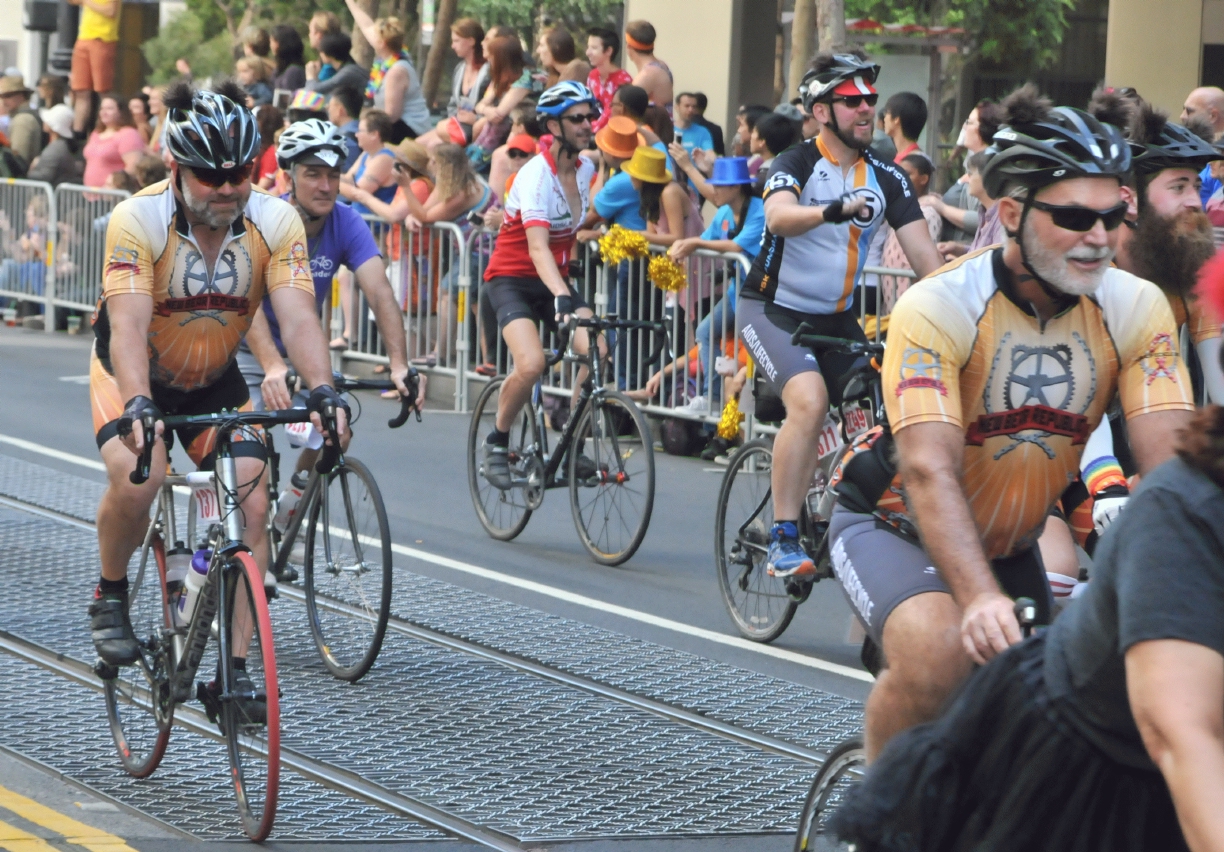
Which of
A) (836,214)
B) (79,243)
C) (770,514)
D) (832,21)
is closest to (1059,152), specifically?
(836,214)

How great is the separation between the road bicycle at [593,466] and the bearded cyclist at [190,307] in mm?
3264

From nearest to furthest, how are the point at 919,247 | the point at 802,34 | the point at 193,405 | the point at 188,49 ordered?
the point at 193,405 → the point at 919,247 → the point at 802,34 → the point at 188,49

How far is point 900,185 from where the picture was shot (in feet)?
25.7

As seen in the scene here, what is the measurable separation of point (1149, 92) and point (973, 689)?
1382cm

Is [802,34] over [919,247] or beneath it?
over

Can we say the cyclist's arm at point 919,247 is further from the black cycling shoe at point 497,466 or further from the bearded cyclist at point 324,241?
the black cycling shoe at point 497,466

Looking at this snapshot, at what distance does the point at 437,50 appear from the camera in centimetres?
2634

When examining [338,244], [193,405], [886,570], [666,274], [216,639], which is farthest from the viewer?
[666,274]

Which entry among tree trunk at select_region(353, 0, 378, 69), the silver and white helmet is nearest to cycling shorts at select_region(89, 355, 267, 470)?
the silver and white helmet

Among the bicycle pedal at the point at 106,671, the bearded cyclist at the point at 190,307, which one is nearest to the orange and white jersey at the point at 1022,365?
the bearded cyclist at the point at 190,307

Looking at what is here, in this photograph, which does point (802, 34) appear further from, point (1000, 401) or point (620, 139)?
point (1000, 401)

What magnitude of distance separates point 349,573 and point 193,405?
1.10 meters

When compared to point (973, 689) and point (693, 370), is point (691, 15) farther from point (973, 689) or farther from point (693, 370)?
point (973, 689)

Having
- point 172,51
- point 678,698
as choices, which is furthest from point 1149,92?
point 172,51
